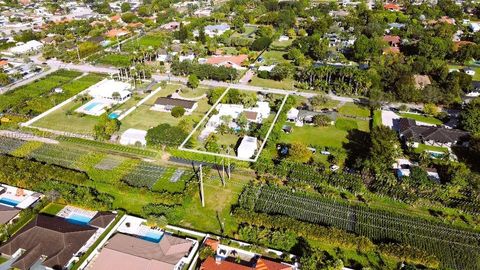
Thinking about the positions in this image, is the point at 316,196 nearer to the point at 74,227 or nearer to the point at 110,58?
the point at 74,227

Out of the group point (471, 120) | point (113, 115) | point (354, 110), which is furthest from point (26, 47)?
point (471, 120)

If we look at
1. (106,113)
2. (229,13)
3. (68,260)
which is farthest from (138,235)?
(229,13)

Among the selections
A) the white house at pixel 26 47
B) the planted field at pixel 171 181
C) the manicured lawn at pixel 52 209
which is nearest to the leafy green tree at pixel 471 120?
the planted field at pixel 171 181

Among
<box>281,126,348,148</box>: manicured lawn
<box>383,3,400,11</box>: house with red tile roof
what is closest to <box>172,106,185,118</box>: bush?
<box>281,126,348,148</box>: manicured lawn

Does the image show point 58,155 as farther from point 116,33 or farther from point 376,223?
point 116,33

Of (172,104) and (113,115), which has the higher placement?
(172,104)

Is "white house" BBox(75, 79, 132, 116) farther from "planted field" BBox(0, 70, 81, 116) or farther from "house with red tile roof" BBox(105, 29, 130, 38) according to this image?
"house with red tile roof" BBox(105, 29, 130, 38)

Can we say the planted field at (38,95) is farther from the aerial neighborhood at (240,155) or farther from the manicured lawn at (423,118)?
the manicured lawn at (423,118)
